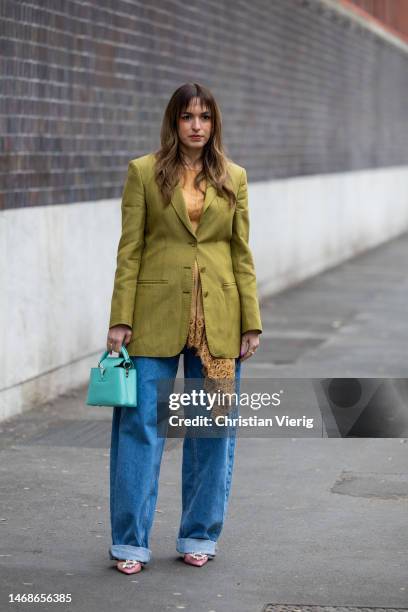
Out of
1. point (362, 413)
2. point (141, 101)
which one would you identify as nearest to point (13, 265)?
point (362, 413)

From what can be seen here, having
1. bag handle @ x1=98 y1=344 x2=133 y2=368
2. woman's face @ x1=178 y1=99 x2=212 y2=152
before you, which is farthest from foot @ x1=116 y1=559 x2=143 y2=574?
woman's face @ x1=178 y1=99 x2=212 y2=152

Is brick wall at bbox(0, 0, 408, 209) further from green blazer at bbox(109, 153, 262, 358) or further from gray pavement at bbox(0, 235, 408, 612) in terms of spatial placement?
green blazer at bbox(109, 153, 262, 358)

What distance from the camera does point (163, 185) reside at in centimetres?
577

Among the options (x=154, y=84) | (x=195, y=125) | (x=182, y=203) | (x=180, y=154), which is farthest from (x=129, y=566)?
(x=154, y=84)

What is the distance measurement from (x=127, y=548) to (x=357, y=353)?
7.04 m

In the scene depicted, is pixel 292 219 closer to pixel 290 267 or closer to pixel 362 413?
pixel 290 267

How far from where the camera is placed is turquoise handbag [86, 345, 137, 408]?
18.5 ft

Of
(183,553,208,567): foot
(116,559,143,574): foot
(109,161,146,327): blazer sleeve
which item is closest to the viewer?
(109,161,146,327): blazer sleeve

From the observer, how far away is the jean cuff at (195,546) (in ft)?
19.8

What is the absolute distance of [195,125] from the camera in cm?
578

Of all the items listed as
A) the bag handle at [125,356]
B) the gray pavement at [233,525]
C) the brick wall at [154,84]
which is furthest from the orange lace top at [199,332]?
the brick wall at [154,84]

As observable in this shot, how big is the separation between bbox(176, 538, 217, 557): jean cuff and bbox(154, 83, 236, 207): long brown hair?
1.31 metres

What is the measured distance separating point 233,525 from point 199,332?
132 cm

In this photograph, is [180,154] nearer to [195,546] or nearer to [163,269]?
[163,269]
